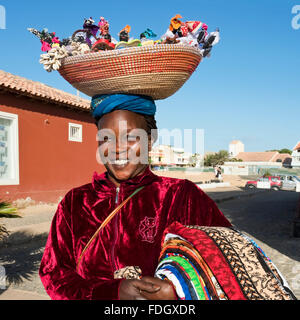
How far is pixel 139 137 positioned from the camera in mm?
1738

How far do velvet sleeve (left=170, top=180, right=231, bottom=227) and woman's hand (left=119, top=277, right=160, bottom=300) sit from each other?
419 millimetres

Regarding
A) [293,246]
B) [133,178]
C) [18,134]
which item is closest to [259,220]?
[293,246]

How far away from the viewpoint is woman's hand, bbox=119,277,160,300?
119cm

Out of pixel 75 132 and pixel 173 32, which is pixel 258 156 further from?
pixel 173 32

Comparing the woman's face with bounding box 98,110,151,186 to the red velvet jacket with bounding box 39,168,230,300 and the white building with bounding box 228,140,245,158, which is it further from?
the white building with bounding box 228,140,245,158

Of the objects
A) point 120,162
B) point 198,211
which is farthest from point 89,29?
point 198,211

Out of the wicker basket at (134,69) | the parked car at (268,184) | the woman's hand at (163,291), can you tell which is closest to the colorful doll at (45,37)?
the wicker basket at (134,69)

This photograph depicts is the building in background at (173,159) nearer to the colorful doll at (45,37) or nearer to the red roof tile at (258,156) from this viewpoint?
the red roof tile at (258,156)

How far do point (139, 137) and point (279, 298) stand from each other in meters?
1.01

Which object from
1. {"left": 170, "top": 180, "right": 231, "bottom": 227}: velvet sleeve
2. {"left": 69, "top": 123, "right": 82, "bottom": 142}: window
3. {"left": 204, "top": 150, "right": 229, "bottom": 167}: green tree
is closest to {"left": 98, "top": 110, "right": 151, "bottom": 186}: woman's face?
{"left": 170, "top": 180, "right": 231, "bottom": 227}: velvet sleeve

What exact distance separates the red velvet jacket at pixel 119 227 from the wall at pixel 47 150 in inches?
418

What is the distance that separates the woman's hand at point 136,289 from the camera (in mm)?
1186

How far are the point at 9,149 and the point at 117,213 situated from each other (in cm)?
1132

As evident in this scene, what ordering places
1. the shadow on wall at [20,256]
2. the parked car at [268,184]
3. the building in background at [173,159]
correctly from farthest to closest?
the building in background at [173,159] < the parked car at [268,184] < the shadow on wall at [20,256]
